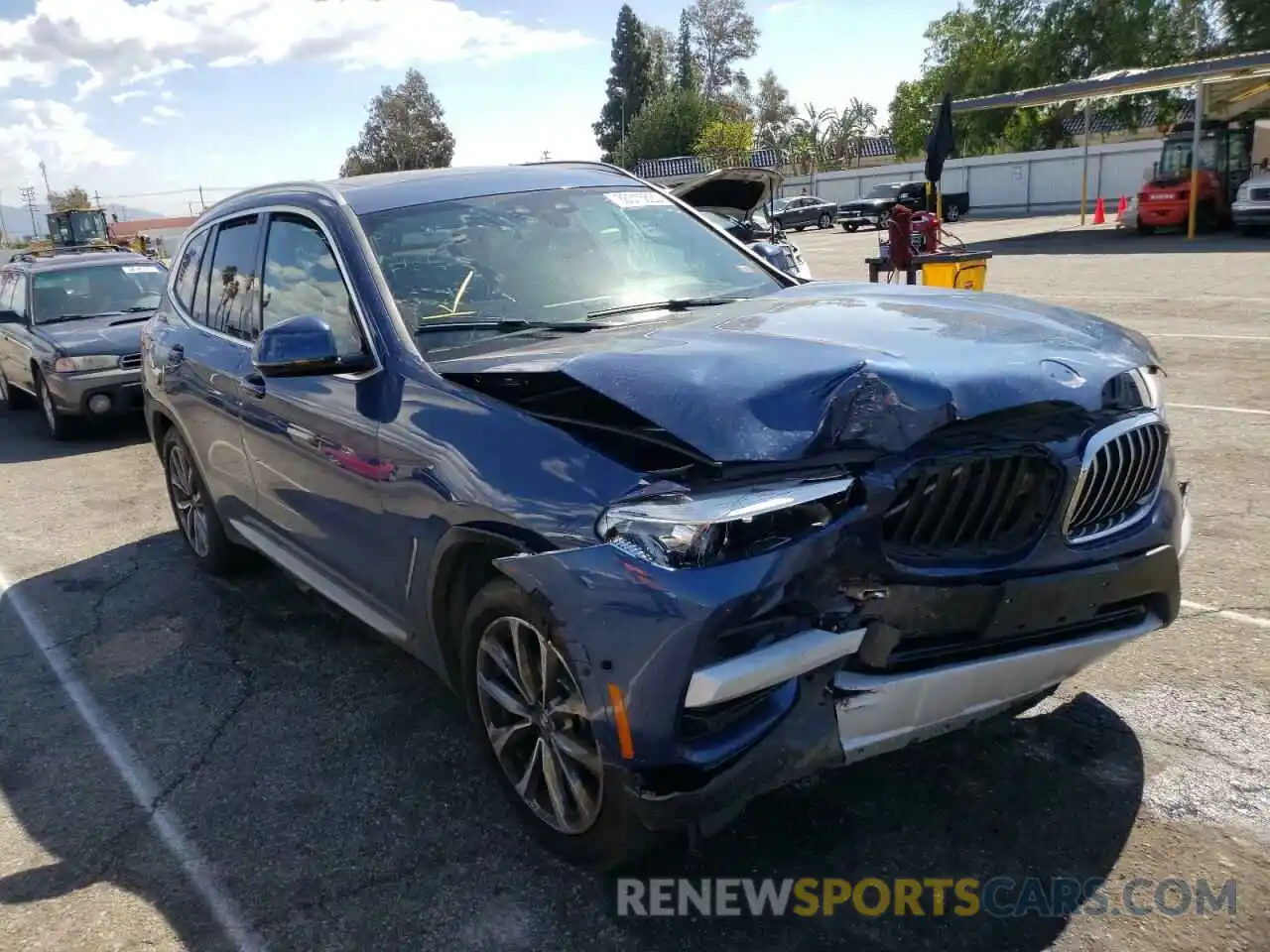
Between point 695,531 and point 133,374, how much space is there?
27.6ft

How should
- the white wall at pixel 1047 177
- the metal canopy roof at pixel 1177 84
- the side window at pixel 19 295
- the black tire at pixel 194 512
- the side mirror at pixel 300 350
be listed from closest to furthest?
1. the side mirror at pixel 300 350
2. the black tire at pixel 194 512
3. the side window at pixel 19 295
4. the metal canopy roof at pixel 1177 84
5. the white wall at pixel 1047 177

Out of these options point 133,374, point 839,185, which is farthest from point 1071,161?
point 133,374

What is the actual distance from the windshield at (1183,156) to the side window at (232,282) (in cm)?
2602

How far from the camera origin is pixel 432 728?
146 inches

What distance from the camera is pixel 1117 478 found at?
8.92 feet

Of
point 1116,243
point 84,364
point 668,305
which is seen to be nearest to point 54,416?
point 84,364

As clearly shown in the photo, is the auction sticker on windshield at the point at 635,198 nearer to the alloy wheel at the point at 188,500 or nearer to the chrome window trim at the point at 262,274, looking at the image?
the chrome window trim at the point at 262,274

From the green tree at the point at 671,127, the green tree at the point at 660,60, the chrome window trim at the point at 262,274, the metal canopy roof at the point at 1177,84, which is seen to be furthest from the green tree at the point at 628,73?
the chrome window trim at the point at 262,274

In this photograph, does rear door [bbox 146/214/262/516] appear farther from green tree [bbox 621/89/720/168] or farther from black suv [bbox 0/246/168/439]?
green tree [bbox 621/89/720/168]

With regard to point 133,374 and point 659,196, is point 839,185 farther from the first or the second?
point 659,196

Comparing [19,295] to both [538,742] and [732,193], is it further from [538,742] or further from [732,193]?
[538,742]

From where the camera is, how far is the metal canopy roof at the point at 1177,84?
899 inches

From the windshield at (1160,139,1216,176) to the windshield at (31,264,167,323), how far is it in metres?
24.0

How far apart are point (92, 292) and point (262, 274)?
730 cm
